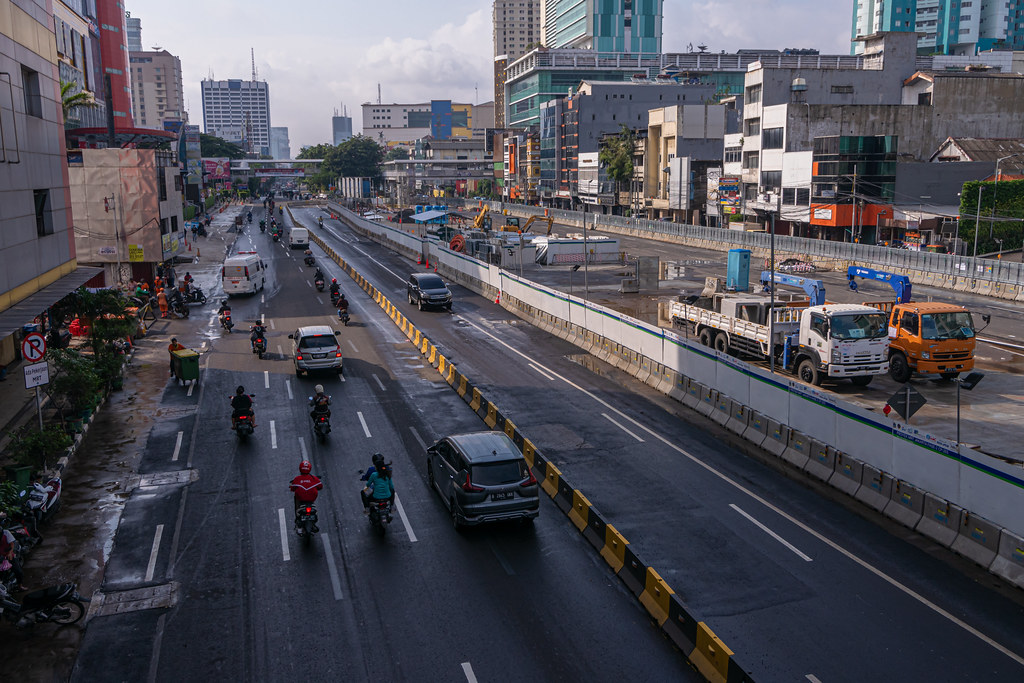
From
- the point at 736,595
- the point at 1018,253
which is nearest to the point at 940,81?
the point at 1018,253

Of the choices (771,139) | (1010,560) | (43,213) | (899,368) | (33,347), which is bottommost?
(1010,560)

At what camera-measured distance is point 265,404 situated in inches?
1151

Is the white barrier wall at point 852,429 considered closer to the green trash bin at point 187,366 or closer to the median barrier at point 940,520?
the median barrier at point 940,520

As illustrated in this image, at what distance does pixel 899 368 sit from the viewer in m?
30.1

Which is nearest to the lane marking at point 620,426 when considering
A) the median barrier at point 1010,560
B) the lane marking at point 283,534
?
the median barrier at point 1010,560

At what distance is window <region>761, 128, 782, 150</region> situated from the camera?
285ft

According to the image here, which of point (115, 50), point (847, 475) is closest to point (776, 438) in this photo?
point (847, 475)

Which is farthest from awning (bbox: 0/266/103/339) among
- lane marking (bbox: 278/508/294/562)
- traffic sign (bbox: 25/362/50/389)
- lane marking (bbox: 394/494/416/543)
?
lane marking (bbox: 394/494/416/543)

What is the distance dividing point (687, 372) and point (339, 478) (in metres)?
12.3

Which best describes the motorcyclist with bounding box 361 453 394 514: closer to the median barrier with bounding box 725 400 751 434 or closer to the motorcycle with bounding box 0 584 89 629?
the motorcycle with bounding box 0 584 89 629

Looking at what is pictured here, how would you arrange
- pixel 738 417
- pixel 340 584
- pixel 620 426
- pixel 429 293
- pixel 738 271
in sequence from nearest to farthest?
1. pixel 340 584
2. pixel 738 417
3. pixel 620 426
4. pixel 429 293
5. pixel 738 271

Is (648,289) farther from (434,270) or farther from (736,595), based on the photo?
(736,595)

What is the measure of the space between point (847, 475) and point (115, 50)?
473ft

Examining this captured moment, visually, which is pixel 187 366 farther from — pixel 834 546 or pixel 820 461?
pixel 834 546
